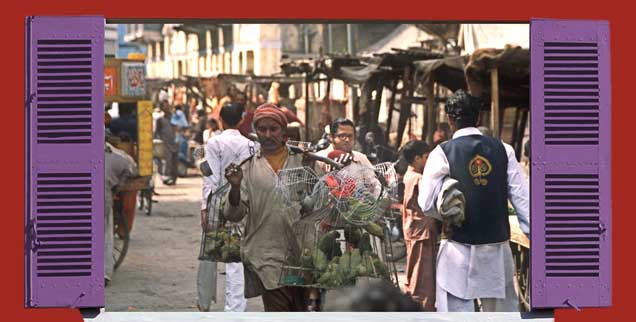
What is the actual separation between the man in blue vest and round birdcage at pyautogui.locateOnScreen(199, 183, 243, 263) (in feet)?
4.54

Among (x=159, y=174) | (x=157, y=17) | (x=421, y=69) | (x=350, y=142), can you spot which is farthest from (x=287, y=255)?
(x=159, y=174)

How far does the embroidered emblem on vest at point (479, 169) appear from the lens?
10.9 metres

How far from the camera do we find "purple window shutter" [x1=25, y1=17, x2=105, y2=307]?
10.8m

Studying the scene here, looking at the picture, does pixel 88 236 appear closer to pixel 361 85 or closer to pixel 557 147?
pixel 557 147

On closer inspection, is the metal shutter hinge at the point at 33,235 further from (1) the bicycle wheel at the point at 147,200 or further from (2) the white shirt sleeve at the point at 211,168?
(1) the bicycle wheel at the point at 147,200

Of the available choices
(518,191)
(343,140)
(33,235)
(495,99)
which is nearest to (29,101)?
(33,235)

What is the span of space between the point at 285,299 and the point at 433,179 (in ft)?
4.64

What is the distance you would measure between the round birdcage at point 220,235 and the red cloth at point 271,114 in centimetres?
55

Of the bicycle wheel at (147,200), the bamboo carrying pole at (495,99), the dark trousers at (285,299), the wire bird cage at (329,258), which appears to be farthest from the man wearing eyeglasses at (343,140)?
the bicycle wheel at (147,200)

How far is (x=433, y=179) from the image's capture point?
1092 centimetres

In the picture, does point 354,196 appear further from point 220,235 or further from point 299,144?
point 220,235

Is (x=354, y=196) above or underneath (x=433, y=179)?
underneath

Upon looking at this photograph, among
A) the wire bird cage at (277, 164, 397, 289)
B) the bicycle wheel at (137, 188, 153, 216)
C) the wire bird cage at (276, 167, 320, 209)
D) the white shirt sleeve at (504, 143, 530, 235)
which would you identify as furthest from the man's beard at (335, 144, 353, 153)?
the bicycle wheel at (137, 188, 153, 216)

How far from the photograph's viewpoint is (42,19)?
10.8 metres
